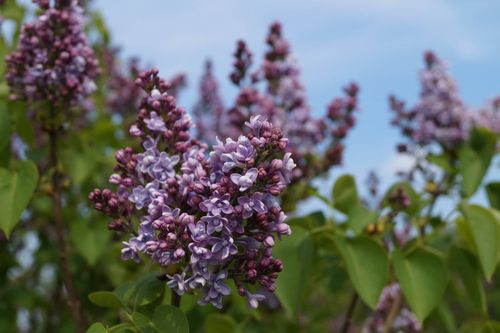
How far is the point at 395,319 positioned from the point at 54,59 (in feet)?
7.81

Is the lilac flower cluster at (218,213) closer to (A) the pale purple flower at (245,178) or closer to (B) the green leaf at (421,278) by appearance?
(A) the pale purple flower at (245,178)

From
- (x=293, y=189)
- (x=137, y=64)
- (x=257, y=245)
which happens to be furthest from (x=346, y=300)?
(x=257, y=245)

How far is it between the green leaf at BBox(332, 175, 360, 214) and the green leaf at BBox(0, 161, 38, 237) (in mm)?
1186

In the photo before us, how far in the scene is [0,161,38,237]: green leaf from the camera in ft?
7.38

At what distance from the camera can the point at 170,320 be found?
165 cm

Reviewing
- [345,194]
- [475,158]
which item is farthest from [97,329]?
[475,158]

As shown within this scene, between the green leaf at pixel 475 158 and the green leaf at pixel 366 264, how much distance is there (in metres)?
0.90

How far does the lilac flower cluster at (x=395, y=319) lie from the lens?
12.7 ft

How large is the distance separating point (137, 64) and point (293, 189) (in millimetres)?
2116

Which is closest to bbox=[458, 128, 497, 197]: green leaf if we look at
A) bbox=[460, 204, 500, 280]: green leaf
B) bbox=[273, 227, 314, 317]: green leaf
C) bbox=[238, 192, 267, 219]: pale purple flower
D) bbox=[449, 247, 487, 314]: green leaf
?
bbox=[449, 247, 487, 314]: green leaf

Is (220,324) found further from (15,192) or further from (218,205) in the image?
(218,205)

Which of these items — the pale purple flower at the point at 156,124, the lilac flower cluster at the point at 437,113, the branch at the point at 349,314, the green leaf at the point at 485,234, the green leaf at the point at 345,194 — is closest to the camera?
the pale purple flower at the point at 156,124

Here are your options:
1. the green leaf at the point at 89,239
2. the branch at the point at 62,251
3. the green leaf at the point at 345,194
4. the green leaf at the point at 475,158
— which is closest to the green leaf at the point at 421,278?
the green leaf at the point at 345,194

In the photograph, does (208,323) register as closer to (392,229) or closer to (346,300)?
(392,229)
